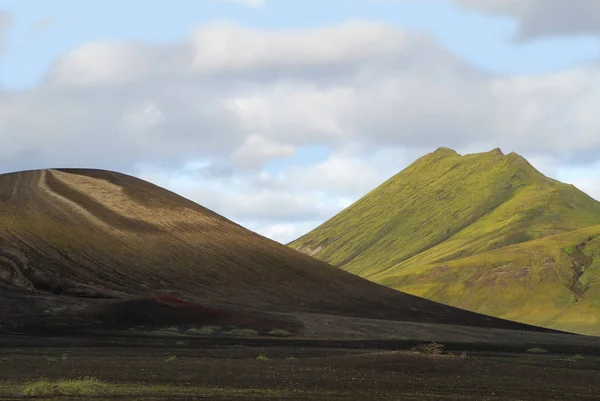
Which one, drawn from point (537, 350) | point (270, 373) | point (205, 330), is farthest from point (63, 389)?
point (205, 330)

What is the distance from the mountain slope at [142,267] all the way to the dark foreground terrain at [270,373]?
90.0ft

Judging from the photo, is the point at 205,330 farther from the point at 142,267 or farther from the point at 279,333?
the point at 142,267

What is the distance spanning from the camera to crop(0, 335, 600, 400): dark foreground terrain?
46.1 metres

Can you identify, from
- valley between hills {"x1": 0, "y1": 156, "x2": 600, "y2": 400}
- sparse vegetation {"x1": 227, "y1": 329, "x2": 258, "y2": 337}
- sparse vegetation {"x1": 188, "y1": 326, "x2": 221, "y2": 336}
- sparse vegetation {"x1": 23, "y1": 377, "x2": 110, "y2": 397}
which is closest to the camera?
sparse vegetation {"x1": 23, "y1": 377, "x2": 110, "y2": 397}

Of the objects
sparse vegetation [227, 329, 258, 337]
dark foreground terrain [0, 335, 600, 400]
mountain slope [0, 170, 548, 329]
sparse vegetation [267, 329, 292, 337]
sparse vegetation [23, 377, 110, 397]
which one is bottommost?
sparse vegetation [23, 377, 110, 397]

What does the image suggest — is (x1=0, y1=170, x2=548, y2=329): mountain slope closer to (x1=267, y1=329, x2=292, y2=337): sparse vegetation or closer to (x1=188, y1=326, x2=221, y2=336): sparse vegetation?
(x1=188, y1=326, x2=221, y2=336): sparse vegetation

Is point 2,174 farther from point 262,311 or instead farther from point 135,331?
point 135,331

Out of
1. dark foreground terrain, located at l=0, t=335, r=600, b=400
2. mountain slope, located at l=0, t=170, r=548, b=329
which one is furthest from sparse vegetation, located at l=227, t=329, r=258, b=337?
dark foreground terrain, located at l=0, t=335, r=600, b=400

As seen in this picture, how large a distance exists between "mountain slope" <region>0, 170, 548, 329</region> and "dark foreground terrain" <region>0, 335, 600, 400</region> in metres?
27.4

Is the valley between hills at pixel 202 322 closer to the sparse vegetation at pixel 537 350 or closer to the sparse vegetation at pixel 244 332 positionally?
the sparse vegetation at pixel 537 350

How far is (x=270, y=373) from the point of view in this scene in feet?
185

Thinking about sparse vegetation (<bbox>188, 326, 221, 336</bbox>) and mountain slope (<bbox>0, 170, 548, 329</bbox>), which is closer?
sparse vegetation (<bbox>188, 326, 221, 336</bbox>)

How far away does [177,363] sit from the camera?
205ft

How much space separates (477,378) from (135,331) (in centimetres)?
5334
